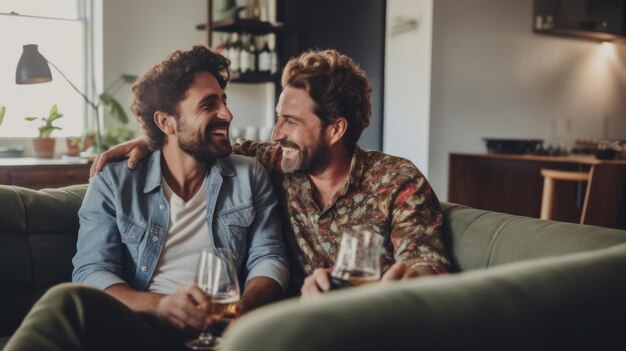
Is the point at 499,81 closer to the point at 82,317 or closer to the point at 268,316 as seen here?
the point at 82,317

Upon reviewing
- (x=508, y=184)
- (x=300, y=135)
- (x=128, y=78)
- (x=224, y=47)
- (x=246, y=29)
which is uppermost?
(x=246, y=29)

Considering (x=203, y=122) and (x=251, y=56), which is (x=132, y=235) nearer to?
(x=203, y=122)

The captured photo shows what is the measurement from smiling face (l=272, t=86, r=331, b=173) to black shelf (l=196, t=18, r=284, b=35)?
326cm

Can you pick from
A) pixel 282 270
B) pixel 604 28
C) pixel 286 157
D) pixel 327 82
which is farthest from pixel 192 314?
pixel 604 28

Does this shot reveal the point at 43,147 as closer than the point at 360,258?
No

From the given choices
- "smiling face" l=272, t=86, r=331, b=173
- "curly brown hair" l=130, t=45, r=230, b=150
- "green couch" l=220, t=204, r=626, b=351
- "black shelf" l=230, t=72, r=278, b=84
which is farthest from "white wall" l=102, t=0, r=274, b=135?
"green couch" l=220, t=204, r=626, b=351

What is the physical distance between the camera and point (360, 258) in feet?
4.41

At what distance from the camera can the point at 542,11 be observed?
566cm

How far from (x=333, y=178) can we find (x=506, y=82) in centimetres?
373

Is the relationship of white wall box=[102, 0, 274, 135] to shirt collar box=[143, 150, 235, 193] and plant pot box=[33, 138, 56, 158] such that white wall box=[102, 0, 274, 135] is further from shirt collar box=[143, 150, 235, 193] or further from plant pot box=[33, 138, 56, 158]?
shirt collar box=[143, 150, 235, 193]

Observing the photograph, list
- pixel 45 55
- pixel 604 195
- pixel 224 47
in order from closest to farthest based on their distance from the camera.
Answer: pixel 604 195, pixel 45 55, pixel 224 47

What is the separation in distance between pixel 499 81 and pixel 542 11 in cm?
75

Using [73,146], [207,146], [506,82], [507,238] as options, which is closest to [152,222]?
[207,146]

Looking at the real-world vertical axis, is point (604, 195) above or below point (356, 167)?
below
